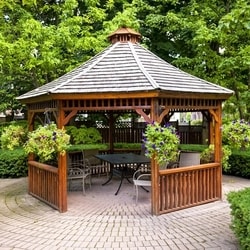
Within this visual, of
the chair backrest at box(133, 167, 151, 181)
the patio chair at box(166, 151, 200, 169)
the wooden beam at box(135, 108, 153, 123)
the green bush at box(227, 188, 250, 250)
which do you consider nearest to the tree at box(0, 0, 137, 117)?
the chair backrest at box(133, 167, 151, 181)

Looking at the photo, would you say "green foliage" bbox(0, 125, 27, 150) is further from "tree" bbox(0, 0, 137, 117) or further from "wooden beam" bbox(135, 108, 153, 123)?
"wooden beam" bbox(135, 108, 153, 123)

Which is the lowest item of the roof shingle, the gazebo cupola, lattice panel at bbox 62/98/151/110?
lattice panel at bbox 62/98/151/110

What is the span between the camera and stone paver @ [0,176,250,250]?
4.96 metres

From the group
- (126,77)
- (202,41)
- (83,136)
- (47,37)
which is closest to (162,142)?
(126,77)

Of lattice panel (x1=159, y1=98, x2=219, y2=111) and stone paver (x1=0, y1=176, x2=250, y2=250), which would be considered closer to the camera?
stone paver (x1=0, y1=176, x2=250, y2=250)

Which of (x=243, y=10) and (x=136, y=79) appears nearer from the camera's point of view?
(x=243, y=10)

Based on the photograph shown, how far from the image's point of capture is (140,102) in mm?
6676

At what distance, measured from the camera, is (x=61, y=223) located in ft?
19.6

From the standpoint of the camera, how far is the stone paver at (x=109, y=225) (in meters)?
4.96

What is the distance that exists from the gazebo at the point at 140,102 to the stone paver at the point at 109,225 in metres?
0.32

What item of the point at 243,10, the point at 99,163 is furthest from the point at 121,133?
the point at 243,10

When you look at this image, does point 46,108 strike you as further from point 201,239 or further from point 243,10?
point 243,10

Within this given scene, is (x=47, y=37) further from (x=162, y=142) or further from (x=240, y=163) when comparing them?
(x=240, y=163)

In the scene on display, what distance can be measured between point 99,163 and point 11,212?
369cm
